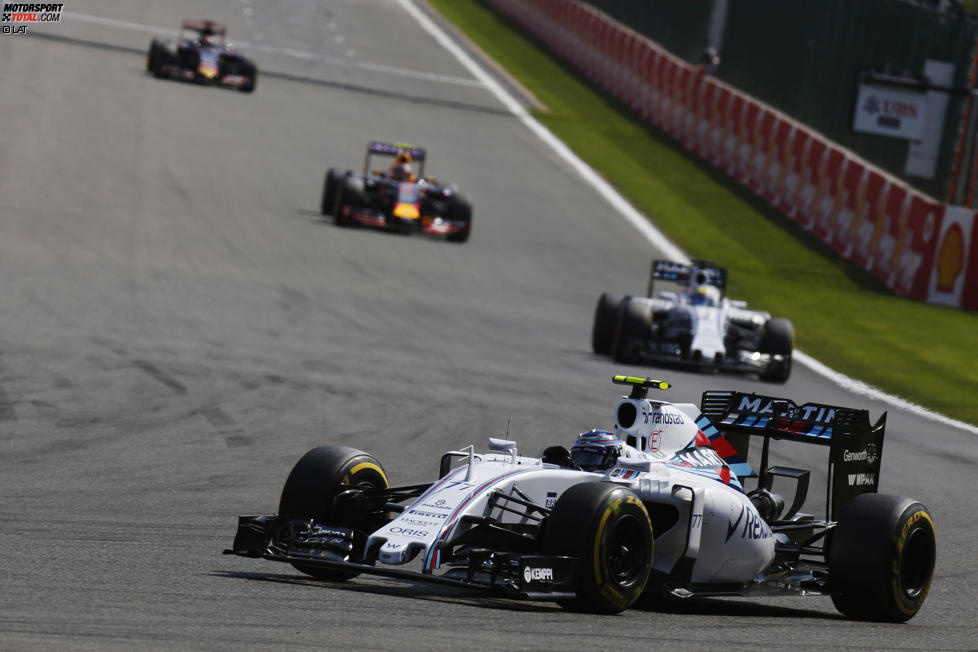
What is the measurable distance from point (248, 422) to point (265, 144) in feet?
72.3

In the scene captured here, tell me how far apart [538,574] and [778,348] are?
13.2 metres

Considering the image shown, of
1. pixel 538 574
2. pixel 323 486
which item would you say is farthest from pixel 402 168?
pixel 538 574

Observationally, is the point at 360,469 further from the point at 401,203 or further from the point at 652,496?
the point at 401,203

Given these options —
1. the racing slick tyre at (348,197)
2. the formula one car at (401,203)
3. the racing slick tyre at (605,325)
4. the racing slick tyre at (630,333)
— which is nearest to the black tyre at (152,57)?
the formula one car at (401,203)

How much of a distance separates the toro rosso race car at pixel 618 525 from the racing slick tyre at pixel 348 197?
19281 mm

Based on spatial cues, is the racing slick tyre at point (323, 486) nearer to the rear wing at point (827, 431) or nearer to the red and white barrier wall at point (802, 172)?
the rear wing at point (827, 431)

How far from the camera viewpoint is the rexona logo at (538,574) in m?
7.41

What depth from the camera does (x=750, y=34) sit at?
146 feet

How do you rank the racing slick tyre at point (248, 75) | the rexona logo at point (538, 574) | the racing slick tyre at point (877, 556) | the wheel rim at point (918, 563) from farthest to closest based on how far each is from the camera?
the racing slick tyre at point (248, 75) → the wheel rim at point (918, 563) → the racing slick tyre at point (877, 556) → the rexona logo at point (538, 574)

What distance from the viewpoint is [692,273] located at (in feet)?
68.6

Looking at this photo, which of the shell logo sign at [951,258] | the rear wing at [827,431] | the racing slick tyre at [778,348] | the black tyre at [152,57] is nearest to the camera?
the rear wing at [827,431]

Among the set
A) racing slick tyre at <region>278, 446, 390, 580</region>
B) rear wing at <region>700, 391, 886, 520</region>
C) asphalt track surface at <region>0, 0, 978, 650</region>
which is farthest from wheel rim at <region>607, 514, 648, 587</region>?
rear wing at <region>700, 391, 886, 520</region>

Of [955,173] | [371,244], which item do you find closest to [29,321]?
[371,244]

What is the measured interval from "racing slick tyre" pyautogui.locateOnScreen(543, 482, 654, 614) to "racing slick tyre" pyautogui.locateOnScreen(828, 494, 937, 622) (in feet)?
5.07
